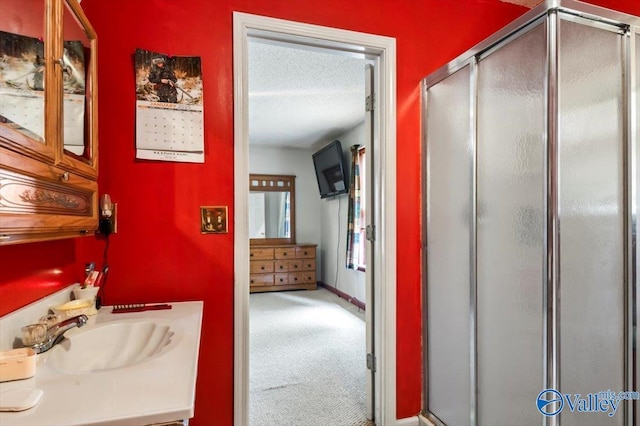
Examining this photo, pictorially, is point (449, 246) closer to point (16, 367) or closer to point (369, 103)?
point (369, 103)

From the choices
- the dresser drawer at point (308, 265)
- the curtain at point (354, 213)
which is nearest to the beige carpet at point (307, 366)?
the curtain at point (354, 213)

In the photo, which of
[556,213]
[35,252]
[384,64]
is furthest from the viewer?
[384,64]

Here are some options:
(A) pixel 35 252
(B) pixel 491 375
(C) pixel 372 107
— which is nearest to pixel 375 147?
(C) pixel 372 107

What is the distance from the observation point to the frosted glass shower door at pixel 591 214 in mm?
1229

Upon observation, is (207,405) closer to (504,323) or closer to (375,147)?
(504,323)

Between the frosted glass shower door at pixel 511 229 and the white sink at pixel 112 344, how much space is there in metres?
1.29

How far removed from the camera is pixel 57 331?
3.30ft

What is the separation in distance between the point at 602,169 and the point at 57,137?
6.04ft

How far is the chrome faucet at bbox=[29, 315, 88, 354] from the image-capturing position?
0.92 meters

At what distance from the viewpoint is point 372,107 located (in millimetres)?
1951

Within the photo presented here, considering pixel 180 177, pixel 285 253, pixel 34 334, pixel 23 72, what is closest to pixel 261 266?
pixel 285 253

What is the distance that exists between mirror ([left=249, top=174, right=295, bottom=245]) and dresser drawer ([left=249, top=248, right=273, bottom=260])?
28cm

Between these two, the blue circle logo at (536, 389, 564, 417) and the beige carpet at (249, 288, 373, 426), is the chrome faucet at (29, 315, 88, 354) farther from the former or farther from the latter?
the blue circle logo at (536, 389, 564, 417)

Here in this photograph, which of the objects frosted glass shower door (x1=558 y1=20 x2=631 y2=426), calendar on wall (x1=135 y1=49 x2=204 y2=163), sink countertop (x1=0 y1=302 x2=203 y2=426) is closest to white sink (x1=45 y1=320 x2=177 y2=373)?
sink countertop (x1=0 y1=302 x2=203 y2=426)
